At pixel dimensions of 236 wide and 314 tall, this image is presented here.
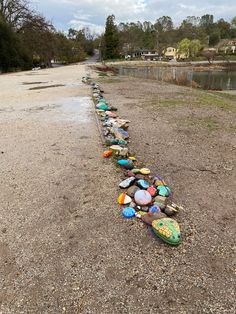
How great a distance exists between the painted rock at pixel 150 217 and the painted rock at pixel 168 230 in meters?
0.06

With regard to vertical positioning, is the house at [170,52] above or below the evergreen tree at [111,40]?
below

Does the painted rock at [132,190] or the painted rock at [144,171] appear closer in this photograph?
the painted rock at [132,190]

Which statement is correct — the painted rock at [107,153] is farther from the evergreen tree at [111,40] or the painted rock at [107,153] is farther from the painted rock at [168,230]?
the evergreen tree at [111,40]

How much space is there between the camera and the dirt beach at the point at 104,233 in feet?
4.91

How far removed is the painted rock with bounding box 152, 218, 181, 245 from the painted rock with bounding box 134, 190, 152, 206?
304 mm

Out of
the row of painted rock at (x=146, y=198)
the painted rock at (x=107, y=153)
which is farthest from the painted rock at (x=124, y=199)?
the painted rock at (x=107, y=153)

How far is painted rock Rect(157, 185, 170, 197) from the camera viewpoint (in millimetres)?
2438

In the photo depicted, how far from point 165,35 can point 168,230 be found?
81.5 metres

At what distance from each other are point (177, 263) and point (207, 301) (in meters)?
0.31

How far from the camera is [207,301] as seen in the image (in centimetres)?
146

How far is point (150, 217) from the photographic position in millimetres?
2117

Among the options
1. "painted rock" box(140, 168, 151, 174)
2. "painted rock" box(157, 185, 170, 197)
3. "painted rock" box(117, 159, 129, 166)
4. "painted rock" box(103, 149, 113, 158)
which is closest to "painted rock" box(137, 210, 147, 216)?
"painted rock" box(157, 185, 170, 197)

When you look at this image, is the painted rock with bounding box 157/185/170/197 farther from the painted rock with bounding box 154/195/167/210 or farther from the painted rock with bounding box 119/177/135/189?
the painted rock with bounding box 119/177/135/189

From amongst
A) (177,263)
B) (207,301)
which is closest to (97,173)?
(177,263)
